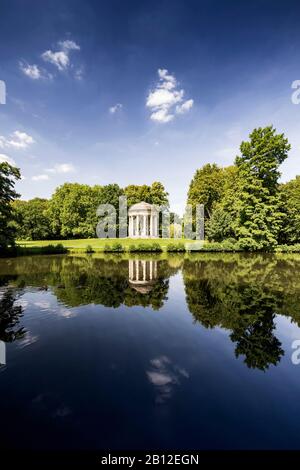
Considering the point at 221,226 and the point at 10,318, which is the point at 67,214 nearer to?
the point at 221,226

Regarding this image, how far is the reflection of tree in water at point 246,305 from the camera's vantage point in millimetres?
6383

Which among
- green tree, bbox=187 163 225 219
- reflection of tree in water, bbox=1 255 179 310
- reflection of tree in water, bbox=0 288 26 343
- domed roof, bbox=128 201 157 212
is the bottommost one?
reflection of tree in water, bbox=0 288 26 343

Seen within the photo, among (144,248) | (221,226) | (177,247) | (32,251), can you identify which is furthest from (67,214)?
(221,226)

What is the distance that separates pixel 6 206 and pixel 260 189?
106ft

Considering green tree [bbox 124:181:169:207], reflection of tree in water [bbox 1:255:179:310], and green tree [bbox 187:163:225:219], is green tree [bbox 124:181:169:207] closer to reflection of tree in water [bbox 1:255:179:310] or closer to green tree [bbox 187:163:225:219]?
green tree [bbox 187:163:225:219]

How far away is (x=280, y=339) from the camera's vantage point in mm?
6996

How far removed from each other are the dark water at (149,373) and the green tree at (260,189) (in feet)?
77.7

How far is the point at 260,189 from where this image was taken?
108ft

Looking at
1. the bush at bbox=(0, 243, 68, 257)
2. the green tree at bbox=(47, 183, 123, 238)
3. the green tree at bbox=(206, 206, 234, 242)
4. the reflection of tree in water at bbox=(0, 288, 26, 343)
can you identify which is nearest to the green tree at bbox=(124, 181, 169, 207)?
the green tree at bbox=(47, 183, 123, 238)

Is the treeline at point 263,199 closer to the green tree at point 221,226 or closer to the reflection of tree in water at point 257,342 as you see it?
the green tree at point 221,226

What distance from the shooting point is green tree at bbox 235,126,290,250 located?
1275 inches

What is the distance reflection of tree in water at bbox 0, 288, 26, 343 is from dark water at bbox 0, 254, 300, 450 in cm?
4

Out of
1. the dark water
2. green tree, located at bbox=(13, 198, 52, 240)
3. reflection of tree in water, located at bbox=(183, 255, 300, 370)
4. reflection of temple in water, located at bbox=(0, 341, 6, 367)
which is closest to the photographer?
the dark water

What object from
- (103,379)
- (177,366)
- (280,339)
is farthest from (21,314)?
(280,339)
